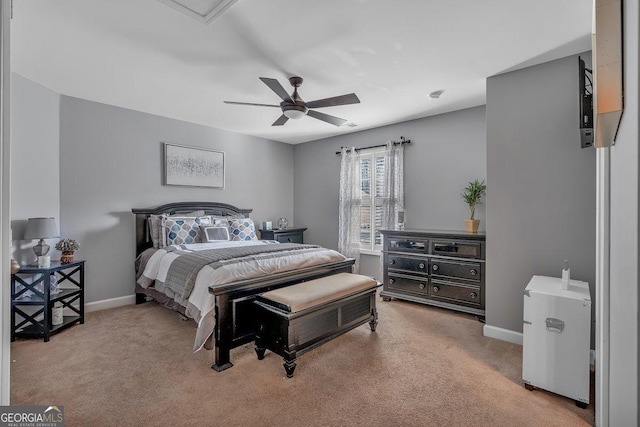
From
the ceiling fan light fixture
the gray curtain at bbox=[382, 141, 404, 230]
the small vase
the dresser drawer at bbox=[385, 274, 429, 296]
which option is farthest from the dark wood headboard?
the dresser drawer at bbox=[385, 274, 429, 296]

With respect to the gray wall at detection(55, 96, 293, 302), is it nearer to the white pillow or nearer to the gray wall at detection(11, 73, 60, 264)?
the gray wall at detection(11, 73, 60, 264)

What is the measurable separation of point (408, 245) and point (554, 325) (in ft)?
6.89

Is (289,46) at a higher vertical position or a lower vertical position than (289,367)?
higher

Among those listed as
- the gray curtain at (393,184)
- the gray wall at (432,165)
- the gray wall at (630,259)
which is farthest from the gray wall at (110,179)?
the gray wall at (630,259)

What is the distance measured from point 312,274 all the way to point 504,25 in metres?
2.76

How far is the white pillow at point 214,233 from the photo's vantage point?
4.27 m

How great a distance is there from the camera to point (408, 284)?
410 centimetres

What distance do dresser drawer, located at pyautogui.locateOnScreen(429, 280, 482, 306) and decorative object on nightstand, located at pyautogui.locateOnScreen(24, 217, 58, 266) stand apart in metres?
4.44

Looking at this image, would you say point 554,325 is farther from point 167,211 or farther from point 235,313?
point 167,211

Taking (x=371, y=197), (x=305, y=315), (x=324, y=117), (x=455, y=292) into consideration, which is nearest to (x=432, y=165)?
(x=371, y=197)

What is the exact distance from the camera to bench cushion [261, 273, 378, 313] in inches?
95.3

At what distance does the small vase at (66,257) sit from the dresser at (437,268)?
154 inches

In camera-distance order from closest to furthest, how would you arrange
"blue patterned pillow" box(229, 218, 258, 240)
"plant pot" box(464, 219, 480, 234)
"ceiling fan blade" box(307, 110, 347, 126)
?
"ceiling fan blade" box(307, 110, 347, 126) → "plant pot" box(464, 219, 480, 234) → "blue patterned pillow" box(229, 218, 258, 240)

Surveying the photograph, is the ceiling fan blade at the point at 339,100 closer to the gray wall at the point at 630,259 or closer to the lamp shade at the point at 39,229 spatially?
the gray wall at the point at 630,259
